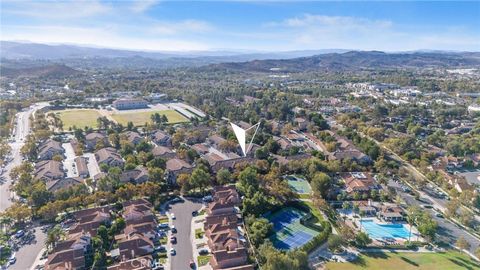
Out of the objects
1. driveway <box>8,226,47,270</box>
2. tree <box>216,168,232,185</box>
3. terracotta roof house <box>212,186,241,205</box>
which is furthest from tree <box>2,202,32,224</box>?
tree <box>216,168,232,185</box>

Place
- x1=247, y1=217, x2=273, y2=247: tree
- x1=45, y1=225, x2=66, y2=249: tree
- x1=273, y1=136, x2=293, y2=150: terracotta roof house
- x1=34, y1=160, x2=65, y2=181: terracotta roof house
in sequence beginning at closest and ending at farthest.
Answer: x1=45, y1=225, x2=66, y2=249: tree, x1=247, y1=217, x2=273, y2=247: tree, x1=34, y1=160, x2=65, y2=181: terracotta roof house, x1=273, y1=136, x2=293, y2=150: terracotta roof house

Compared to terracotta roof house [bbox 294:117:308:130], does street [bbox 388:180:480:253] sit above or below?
below

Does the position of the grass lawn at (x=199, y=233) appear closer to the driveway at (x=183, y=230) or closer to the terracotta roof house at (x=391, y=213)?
the driveway at (x=183, y=230)

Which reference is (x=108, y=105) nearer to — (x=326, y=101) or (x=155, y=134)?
(x=155, y=134)

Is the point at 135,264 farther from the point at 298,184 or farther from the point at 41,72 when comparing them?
the point at 41,72

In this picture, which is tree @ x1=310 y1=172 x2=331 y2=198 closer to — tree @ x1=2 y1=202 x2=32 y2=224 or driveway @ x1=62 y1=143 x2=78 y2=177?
tree @ x1=2 y1=202 x2=32 y2=224

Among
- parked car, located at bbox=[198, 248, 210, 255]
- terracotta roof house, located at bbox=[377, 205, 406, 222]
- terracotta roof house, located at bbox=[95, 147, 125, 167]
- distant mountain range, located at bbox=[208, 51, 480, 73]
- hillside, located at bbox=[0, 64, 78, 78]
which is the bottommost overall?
parked car, located at bbox=[198, 248, 210, 255]

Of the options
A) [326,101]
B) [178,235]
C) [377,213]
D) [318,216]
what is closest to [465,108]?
[326,101]
